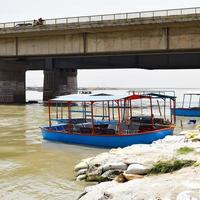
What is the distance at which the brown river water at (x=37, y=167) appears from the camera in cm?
1152

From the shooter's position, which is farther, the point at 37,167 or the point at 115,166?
the point at 37,167

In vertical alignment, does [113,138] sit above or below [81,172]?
above

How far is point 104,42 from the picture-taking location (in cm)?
4225

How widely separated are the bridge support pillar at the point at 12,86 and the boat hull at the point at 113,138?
34889 mm

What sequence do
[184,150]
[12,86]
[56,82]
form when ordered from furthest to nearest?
[56,82]
[12,86]
[184,150]

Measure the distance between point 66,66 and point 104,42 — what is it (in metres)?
23.1

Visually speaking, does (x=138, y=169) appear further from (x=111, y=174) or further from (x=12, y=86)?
(x=12, y=86)

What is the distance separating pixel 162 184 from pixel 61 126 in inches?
615

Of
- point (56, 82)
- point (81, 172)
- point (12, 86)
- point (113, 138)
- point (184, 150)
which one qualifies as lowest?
point (81, 172)

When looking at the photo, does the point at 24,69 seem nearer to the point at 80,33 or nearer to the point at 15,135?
the point at 80,33

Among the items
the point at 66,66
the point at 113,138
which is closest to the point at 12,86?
the point at 66,66

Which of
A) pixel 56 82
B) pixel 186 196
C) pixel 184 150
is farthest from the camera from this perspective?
pixel 56 82

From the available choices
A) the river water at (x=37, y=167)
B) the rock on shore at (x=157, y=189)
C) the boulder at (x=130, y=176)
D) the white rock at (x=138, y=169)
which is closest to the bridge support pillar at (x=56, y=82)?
the river water at (x=37, y=167)

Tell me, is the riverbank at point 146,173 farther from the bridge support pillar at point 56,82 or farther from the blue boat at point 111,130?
the bridge support pillar at point 56,82
